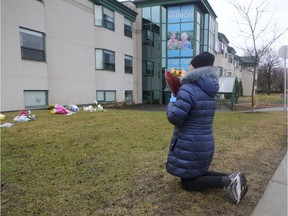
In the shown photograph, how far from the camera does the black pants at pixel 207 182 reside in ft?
9.85

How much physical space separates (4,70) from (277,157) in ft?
37.6

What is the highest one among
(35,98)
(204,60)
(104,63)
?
(104,63)

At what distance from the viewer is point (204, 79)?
2867 millimetres

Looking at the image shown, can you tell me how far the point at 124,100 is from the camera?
21.9 m

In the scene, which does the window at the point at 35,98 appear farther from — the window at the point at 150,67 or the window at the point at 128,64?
the window at the point at 150,67

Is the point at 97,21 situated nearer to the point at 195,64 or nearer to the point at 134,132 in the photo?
the point at 134,132

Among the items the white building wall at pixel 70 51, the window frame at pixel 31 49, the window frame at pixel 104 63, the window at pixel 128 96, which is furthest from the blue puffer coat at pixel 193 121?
the window at pixel 128 96

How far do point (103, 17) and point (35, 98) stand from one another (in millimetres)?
8811

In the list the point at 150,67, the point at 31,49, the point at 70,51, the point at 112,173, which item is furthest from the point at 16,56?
the point at 150,67

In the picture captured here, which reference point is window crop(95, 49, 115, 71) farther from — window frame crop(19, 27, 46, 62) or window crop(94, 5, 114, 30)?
window frame crop(19, 27, 46, 62)

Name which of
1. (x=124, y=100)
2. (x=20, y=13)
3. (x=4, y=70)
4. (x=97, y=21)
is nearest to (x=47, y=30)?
(x=20, y=13)

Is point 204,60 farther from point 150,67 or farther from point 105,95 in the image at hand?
point 150,67

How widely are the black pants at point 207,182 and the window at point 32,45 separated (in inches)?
465

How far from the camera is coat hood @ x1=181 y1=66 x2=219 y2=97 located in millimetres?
Result: 2846
